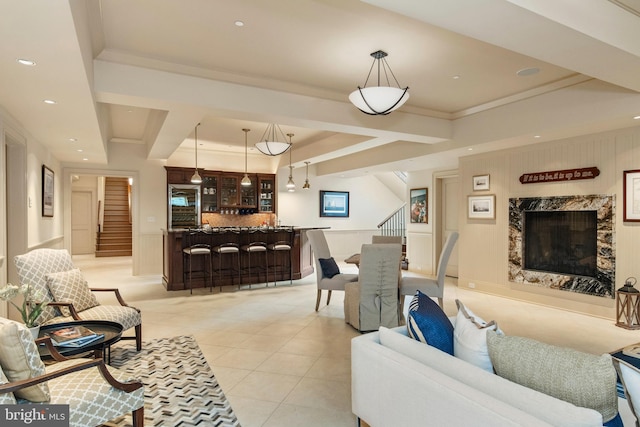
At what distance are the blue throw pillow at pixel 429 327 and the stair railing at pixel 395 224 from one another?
9.43m

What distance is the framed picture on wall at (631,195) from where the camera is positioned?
4.53m

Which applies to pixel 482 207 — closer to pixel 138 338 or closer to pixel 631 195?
pixel 631 195

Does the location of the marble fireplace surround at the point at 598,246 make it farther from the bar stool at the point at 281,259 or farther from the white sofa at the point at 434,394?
the bar stool at the point at 281,259

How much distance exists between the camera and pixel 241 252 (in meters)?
7.03

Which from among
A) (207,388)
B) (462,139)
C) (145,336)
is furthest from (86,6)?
(462,139)

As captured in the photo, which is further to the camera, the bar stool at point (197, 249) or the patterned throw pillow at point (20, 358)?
the bar stool at point (197, 249)

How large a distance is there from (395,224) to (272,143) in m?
6.58

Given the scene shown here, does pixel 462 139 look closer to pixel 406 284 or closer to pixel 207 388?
pixel 406 284

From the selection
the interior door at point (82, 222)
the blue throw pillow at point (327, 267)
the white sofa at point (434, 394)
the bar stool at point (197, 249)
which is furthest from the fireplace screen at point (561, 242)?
the interior door at point (82, 222)

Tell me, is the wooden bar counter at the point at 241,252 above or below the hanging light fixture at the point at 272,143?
below

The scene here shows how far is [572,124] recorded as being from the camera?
4.43 meters

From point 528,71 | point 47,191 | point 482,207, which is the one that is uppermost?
point 528,71

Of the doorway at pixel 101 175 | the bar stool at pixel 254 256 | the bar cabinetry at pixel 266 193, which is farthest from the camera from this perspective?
the bar cabinetry at pixel 266 193

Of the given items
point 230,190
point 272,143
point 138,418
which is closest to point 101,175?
point 230,190
